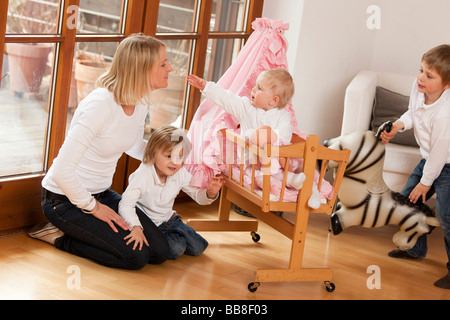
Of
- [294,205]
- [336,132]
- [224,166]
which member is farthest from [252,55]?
[336,132]

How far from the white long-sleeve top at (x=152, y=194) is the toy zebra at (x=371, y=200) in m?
0.67

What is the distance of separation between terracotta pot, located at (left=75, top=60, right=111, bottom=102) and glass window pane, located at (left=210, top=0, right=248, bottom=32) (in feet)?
2.27

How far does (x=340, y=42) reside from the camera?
3.60 metres

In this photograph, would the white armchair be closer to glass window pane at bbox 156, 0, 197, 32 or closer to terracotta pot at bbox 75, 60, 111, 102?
glass window pane at bbox 156, 0, 197, 32

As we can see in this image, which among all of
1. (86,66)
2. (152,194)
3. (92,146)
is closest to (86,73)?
(86,66)

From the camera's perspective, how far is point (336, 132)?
3775 mm

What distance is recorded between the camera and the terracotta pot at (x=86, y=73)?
2651mm

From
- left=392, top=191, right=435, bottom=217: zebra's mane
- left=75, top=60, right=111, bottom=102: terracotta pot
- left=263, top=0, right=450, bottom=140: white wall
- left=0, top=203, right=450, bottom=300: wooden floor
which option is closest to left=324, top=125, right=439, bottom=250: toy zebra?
left=392, top=191, right=435, bottom=217: zebra's mane

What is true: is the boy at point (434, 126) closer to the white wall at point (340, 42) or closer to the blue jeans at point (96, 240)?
the white wall at point (340, 42)

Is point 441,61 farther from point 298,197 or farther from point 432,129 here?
point 298,197

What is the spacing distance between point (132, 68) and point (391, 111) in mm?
1682

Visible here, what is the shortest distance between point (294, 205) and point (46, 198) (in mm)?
914

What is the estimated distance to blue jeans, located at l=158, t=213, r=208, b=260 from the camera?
2.50 meters
